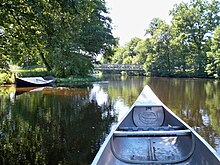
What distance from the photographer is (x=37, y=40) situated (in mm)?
6988

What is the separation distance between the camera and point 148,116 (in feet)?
23.5

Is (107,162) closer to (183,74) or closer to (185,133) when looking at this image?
(185,133)

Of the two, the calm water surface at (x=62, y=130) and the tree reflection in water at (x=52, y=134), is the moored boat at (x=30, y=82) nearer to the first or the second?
the calm water surface at (x=62, y=130)

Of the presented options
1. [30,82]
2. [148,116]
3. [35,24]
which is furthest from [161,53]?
[35,24]

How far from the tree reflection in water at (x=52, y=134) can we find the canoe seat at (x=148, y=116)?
37.3 inches

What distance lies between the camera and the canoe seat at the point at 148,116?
6996mm

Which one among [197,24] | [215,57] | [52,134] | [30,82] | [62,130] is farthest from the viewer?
[197,24]

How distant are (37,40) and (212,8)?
4324cm

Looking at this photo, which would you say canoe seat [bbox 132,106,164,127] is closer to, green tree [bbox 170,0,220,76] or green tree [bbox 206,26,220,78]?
green tree [bbox 206,26,220,78]

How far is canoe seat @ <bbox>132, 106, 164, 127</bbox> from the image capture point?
23.0 ft

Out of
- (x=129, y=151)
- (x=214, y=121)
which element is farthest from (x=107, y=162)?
(x=214, y=121)

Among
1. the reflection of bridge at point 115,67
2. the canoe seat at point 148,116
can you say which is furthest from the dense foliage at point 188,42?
the canoe seat at point 148,116

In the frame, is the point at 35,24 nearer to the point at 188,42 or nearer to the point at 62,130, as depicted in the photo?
the point at 62,130

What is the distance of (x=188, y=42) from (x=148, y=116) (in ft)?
135
